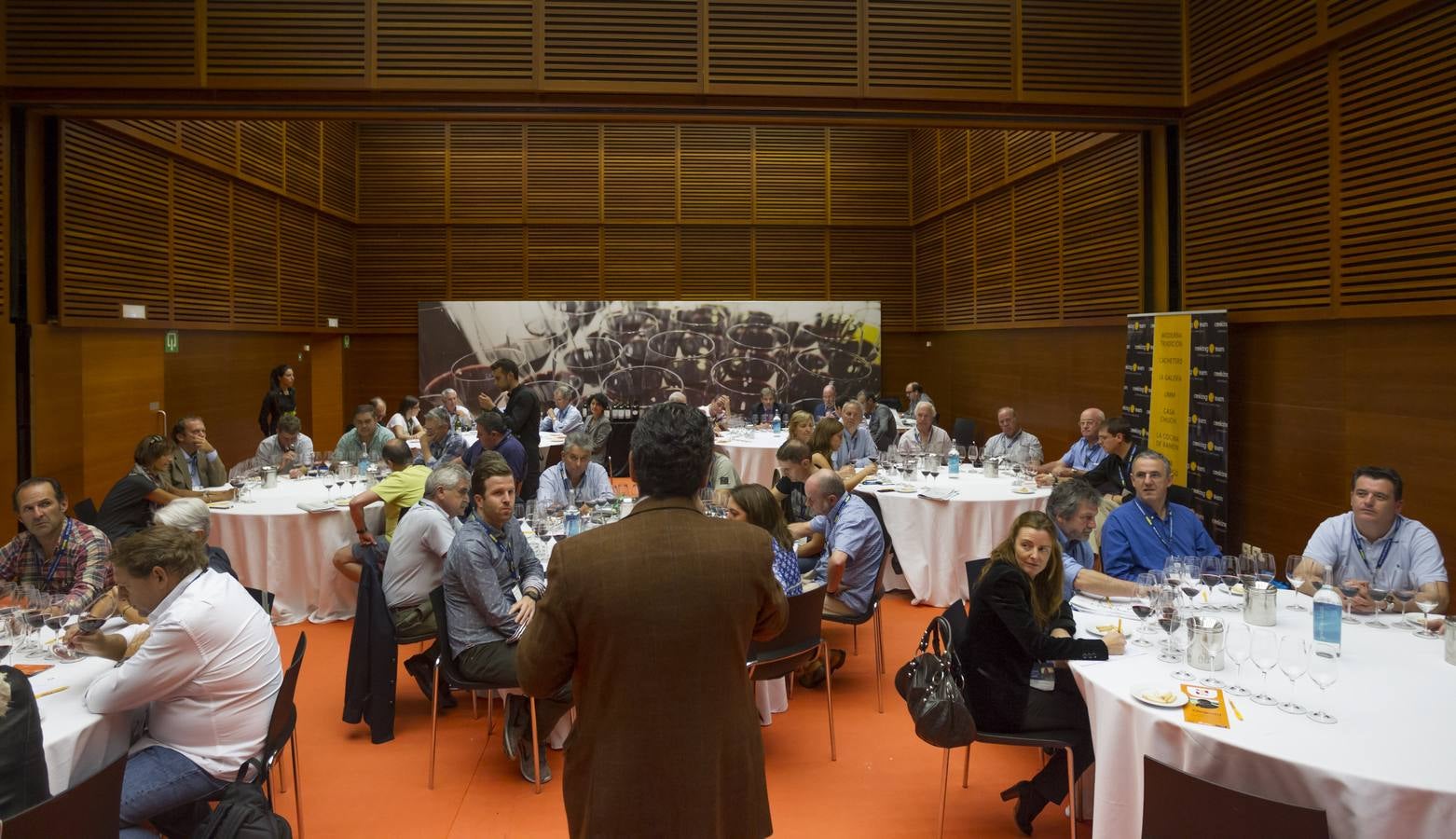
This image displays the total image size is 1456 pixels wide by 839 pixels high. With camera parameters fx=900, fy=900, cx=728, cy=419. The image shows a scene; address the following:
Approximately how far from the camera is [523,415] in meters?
9.02

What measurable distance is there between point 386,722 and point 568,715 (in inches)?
39.9

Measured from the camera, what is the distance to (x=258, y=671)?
3.25m

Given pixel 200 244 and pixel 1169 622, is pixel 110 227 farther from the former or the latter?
pixel 1169 622

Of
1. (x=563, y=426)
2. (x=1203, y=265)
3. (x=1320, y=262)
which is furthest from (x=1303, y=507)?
(x=563, y=426)

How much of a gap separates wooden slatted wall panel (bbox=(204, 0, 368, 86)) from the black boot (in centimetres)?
736

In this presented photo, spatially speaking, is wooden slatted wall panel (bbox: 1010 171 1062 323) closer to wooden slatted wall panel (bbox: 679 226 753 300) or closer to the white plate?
wooden slatted wall panel (bbox: 679 226 753 300)

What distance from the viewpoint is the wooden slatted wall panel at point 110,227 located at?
8422 millimetres

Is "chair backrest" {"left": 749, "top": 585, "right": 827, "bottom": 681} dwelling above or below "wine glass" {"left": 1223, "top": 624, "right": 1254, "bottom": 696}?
below

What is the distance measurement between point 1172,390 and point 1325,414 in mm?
1508

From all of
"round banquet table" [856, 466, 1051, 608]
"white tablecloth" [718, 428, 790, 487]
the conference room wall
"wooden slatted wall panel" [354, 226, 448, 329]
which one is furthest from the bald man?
"wooden slatted wall panel" [354, 226, 448, 329]

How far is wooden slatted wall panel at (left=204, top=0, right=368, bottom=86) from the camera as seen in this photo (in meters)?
7.62

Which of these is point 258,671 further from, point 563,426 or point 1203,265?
point 563,426

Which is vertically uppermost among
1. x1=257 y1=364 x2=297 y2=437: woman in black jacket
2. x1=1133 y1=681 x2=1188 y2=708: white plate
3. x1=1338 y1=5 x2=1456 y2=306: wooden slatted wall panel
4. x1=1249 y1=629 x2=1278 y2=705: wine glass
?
x1=1338 y1=5 x2=1456 y2=306: wooden slatted wall panel

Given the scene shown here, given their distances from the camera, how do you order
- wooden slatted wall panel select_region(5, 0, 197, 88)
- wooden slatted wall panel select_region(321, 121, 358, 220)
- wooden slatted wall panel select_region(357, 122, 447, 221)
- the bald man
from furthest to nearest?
wooden slatted wall panel select_region(357, 122, 447, 221) → wooden slatted wall panel select_region(321, 121, 358, 220) → the bald man → wooden slatted wall panel select_region(5, 0, 197, 88)
